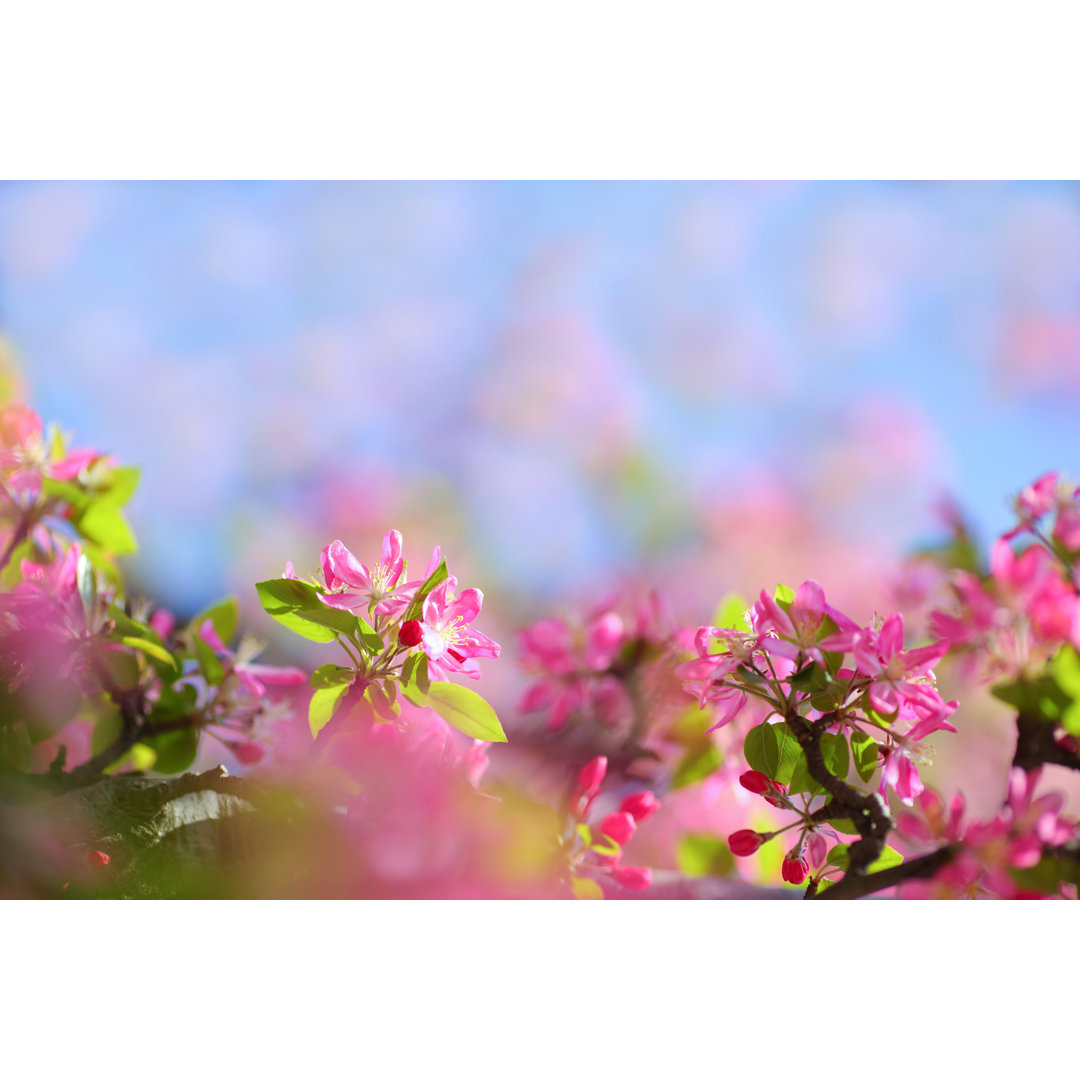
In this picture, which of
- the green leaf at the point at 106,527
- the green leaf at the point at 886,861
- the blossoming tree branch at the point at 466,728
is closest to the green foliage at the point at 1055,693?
the blossoming tree branch at the point at 466,728

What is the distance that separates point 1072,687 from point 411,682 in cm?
31

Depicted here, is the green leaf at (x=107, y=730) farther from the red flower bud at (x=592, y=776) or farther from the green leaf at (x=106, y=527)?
the red flower bud at (x=592, y=776)

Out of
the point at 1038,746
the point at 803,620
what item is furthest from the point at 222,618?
the point at 1038,746

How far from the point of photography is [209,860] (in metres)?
0.51

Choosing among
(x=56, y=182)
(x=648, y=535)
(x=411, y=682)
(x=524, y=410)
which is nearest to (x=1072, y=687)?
(x=411, y=682)

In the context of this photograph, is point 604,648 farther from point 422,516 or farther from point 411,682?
point 422,516

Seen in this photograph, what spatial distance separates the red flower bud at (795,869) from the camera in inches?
18.6

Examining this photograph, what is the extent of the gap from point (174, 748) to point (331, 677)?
0.63 ft

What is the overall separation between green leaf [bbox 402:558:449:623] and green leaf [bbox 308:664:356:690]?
0.04 meters

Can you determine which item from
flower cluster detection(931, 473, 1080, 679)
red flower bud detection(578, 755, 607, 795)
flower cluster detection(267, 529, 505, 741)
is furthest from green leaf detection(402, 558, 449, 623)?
flower cluster detection(931, 473, 1080, 679)

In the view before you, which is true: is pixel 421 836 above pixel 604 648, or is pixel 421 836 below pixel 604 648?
below

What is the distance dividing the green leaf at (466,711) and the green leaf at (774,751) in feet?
0.42

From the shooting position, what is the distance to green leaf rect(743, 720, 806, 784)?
460mm

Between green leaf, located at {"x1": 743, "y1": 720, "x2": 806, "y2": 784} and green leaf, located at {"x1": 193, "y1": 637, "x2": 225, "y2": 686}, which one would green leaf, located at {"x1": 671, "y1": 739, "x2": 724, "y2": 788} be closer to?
green leaf, located at {"x1": 743, "y1": 720, "x2": 806, "y2": 784}
